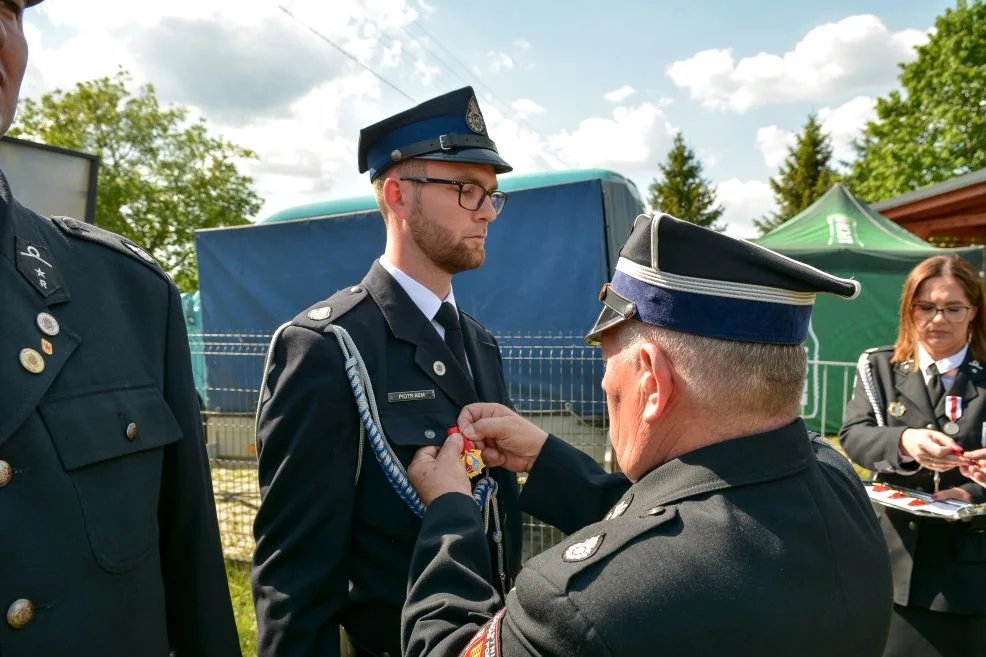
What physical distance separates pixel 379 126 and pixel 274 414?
1120mm

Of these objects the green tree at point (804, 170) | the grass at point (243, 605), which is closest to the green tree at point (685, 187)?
the green tree at point (804, 170)

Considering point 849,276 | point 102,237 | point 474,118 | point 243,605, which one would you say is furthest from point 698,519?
point 849,276

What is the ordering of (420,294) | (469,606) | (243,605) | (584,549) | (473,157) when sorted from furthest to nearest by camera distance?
(243,605), (473,157), (420,294), (469,606), (584,549)

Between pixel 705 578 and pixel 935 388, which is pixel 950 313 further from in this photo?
pixel 705 578

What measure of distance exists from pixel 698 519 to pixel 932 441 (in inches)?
93.2

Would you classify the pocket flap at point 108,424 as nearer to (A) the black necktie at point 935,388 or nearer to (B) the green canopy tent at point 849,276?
(A) the black necktie at point 935,388

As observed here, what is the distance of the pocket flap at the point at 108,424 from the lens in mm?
1263

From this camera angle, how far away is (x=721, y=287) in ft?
4.39

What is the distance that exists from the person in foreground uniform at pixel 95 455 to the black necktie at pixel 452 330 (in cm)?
89

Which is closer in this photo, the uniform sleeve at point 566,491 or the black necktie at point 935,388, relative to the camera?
the uniform sleeve at point 566,491

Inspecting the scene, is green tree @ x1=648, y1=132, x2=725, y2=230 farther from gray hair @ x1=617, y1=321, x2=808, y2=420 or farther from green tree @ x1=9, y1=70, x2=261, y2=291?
gray hair @ x1=617, y1=321, x2=808, y2=420

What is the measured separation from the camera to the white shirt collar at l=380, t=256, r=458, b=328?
2.26m

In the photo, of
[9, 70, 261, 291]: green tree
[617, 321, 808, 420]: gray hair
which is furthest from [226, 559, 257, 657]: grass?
[9, 70, 261, 291]: green tree

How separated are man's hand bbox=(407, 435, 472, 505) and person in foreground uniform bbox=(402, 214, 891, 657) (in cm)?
21
